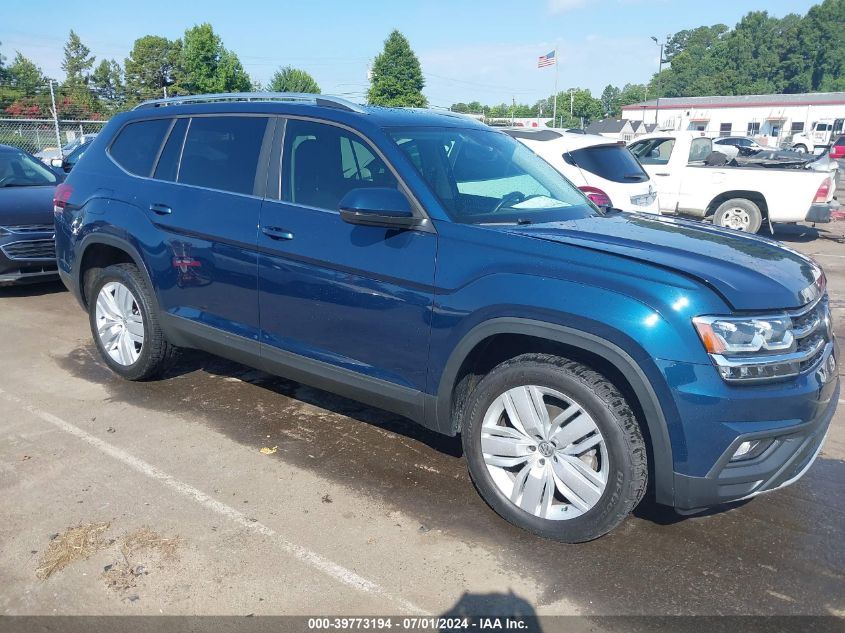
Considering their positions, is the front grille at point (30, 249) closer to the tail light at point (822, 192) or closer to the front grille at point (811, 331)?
the front grille at point (811, 331)

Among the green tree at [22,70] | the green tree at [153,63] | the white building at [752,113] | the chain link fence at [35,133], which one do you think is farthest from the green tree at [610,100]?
the chain link fence at [35,133]

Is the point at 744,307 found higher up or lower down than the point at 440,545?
higher up

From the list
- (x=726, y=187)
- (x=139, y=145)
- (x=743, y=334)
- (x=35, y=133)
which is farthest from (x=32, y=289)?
(x=35, y=133)

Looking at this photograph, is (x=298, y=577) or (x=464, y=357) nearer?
(x=298, y=577)

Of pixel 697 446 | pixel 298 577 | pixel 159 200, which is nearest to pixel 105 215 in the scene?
pixel 159 200

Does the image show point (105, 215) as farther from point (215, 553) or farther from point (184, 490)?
point (215, 553)

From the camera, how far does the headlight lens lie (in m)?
2.65

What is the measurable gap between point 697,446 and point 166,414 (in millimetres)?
3285

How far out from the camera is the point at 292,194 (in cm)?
384

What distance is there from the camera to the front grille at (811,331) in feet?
9.32

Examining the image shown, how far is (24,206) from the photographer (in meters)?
7.52

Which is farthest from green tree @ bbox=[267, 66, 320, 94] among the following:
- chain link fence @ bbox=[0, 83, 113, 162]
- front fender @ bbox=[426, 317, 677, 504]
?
front fender @ bbox=[426, 317, 677, 504]

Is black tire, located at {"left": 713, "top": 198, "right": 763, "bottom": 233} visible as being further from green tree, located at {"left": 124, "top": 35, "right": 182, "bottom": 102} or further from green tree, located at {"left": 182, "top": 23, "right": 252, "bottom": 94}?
green tree, located at {"left": 124, "top": 35, "right": 182, "bottom": 102}

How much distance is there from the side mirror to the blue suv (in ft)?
0.04
